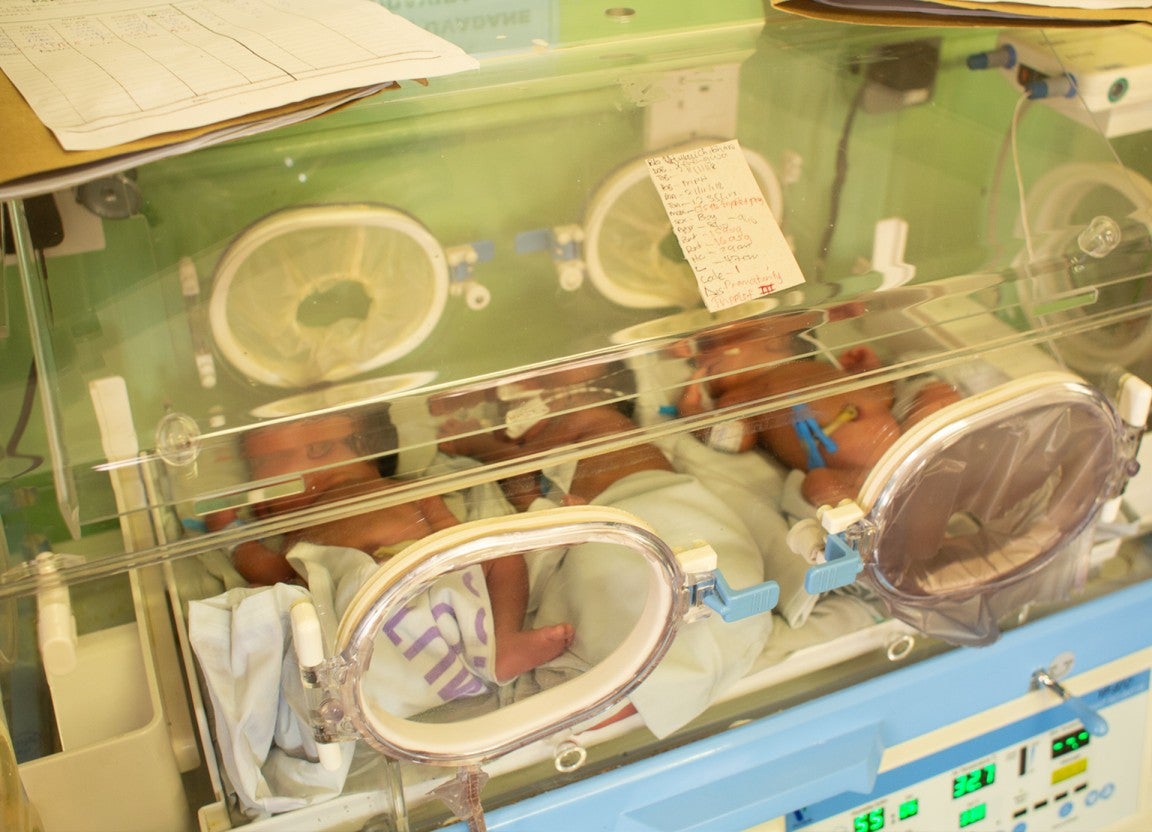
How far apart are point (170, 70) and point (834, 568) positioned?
0.66m

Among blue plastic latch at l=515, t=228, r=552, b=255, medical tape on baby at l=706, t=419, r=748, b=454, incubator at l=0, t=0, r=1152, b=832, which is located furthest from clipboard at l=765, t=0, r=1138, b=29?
medical tape on baby at l=706, t=419, r=748, b=454

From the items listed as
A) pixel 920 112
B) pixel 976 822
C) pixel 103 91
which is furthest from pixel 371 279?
pixel 976 822

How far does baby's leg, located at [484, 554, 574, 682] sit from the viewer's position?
0.80m

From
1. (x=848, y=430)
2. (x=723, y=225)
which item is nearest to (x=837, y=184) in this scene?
(x=723, y=225)

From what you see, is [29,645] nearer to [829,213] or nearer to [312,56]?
[312,56]

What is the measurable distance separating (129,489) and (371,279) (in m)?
0.29

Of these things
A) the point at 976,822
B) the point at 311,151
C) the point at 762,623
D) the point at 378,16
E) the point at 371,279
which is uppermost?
the point at 378,16

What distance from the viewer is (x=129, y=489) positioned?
0.72 m

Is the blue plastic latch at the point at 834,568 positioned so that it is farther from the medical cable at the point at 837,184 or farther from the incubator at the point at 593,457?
the medical cable at the point at 837,184

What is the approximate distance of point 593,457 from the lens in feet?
2.64

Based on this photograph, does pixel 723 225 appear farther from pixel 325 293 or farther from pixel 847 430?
pixel 325 293

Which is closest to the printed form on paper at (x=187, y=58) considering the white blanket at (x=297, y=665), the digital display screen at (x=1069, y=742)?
the white blanket at (x=297, y=665)

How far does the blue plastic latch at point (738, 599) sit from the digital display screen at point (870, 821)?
0.31 m

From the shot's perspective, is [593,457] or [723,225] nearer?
[593,457]
